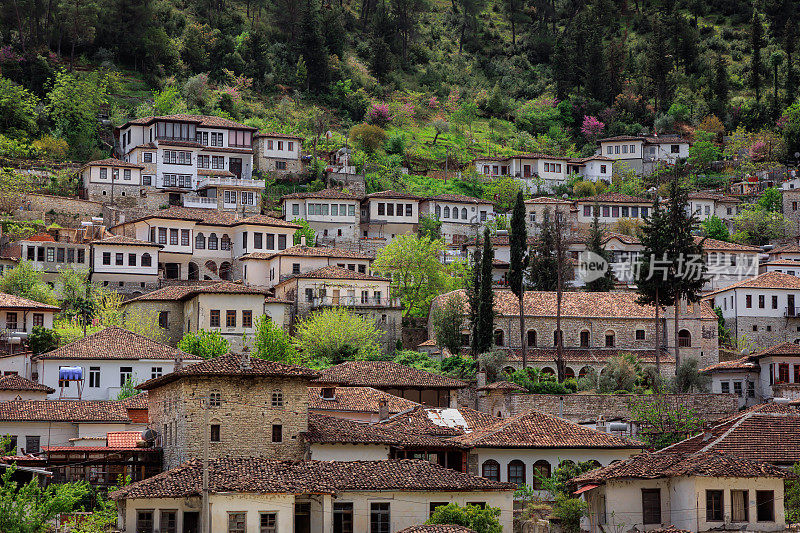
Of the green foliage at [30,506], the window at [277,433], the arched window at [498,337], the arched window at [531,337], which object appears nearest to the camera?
the green foliage at [30,506]

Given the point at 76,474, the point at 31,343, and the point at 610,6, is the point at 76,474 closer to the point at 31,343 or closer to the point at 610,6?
the point at 31,343

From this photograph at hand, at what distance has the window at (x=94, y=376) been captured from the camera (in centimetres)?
6247

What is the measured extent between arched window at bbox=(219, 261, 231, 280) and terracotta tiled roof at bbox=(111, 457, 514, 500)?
140ft

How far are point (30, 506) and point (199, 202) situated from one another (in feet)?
183

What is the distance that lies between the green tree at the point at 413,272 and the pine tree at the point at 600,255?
9.76 meters

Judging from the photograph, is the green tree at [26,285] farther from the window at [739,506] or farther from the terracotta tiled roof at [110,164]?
the window at [739,506]

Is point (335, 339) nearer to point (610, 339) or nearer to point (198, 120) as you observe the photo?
point (610, 339)

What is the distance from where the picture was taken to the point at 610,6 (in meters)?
147

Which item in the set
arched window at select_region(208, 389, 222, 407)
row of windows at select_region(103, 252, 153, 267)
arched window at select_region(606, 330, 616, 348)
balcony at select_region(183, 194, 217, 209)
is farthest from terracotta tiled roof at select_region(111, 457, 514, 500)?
balcony at select_region(183, 194, 217, 209)

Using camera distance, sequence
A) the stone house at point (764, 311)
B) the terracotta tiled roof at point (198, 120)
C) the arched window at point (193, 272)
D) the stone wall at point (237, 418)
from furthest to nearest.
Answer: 1. the terracotta tiled roof at point (198, 120)
2. the arched window at point (193, 272)
3. the stone house at point (764, 311)
4. the stone wall at point (237, 418)

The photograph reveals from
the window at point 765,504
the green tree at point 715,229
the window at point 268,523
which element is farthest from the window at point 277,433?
the green tree at point 715,229

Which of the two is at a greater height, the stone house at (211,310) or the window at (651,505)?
the stone house at (211,310)

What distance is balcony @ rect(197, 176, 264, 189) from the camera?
309 feet

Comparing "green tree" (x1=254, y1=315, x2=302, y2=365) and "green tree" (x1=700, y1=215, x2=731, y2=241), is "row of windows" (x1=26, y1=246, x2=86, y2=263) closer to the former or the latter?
"green tree" (x1=254, y1=315, x2=302, y2=365)
